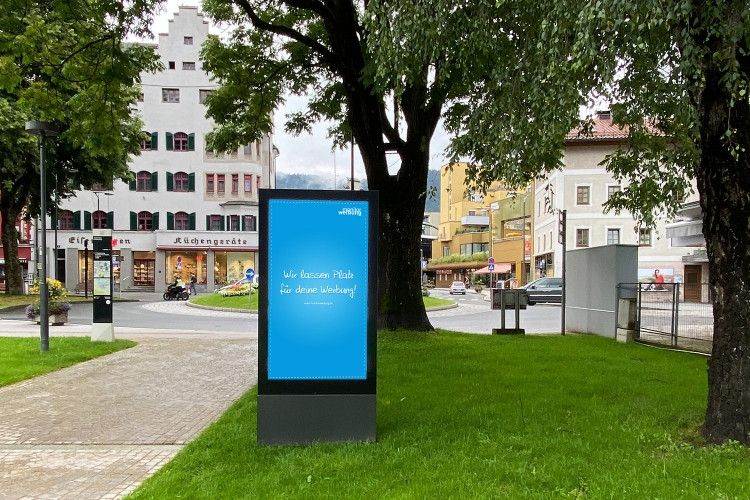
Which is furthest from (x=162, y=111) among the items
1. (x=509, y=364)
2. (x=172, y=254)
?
(x=509, y=364)

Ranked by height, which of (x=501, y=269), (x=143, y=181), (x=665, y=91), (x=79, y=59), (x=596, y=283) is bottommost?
(x=501, y=269)

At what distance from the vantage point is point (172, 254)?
54250mm

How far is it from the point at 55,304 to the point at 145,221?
3746 cm

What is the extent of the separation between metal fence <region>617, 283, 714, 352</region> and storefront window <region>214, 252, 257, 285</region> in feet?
144

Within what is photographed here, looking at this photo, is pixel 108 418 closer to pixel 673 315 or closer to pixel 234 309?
pixel 673 315

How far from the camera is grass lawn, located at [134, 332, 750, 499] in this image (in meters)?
4.38

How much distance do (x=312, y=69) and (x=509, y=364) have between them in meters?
11.5

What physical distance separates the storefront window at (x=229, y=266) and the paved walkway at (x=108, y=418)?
4310cm

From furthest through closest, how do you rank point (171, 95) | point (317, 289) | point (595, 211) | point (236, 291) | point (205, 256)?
point (205, 256) < point (171, 95) < point (595, 211) < point (236, 291) < point (317, 289)

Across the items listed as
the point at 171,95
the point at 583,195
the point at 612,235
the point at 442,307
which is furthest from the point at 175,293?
the point at 612,235

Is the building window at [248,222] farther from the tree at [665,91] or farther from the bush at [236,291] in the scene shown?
the tree at [665,91]

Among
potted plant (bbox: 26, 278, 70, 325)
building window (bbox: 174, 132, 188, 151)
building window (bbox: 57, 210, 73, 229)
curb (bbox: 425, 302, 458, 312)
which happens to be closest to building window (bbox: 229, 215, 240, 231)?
building window (bbox: 174, 132, 188, 151)

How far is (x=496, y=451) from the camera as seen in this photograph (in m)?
5.20

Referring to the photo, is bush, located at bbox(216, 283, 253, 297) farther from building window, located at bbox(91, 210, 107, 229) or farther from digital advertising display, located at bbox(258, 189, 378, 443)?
digital advertising display, located at bbox(258, 189, 378, 443)
